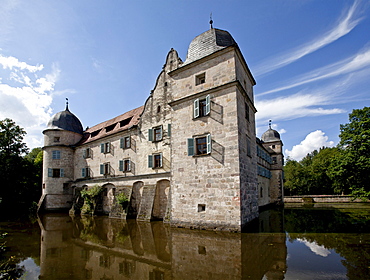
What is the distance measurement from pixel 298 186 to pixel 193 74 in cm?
3561

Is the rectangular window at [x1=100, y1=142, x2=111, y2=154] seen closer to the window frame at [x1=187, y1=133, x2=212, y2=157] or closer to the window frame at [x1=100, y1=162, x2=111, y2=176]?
the window frame at [x1=100, y1=162, x2=111, y2=176]

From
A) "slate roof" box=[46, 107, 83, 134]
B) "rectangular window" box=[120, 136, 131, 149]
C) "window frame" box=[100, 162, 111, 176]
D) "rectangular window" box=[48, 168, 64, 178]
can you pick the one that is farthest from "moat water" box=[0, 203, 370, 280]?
"slate roof" box=[46, 107, 83, 134]

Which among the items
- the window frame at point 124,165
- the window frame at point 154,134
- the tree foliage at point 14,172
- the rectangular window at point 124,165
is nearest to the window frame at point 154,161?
the window frame at point 154,134

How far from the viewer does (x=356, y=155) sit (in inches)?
810

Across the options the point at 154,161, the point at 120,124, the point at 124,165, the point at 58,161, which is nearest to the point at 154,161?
the point at 154,161

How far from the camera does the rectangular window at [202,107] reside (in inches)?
491

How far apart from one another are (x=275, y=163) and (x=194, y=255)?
81.3ft

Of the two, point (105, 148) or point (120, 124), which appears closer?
point (105, 148)

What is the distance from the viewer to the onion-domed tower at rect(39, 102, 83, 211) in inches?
980

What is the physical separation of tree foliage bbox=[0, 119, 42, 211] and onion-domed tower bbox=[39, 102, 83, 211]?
520 cm

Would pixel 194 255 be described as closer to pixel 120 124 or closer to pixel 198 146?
pixel 198 146

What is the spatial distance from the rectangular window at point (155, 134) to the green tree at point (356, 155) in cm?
1757

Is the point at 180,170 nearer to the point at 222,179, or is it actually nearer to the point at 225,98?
the point at 222,179

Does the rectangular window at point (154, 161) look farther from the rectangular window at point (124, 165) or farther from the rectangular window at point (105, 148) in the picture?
the rectangular window at point (105, 148)
